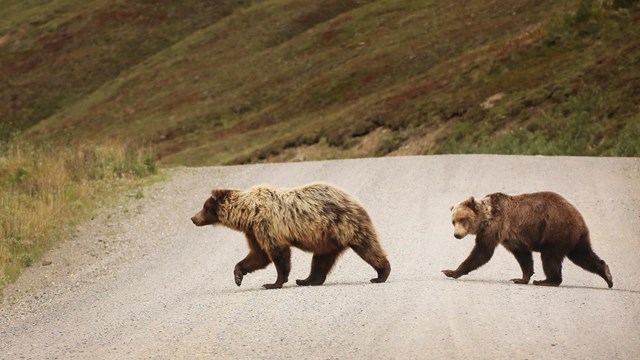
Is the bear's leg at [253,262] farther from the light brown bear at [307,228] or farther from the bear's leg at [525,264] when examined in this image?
the bear's leg at [525,264]

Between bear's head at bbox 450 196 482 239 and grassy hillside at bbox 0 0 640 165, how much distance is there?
1878cm

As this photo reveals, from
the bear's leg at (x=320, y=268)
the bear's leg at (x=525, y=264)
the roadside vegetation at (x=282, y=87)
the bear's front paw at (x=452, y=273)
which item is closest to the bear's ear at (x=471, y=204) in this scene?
the bear's leg at (x=525, y=264)

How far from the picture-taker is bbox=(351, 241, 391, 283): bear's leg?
43.1 ft

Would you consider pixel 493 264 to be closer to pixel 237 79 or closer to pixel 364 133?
pixel 364 133

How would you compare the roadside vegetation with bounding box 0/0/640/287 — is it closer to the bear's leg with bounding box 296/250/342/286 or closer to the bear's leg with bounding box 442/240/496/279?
the bear's leg with bounding box 296/250/342/286

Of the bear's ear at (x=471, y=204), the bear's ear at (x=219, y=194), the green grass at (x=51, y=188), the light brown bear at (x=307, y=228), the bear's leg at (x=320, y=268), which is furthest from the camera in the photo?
the green grass at (x=51, y=188)

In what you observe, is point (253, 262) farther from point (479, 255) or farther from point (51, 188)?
point (51, 188)

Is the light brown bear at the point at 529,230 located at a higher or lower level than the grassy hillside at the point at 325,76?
higher

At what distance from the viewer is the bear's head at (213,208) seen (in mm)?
13938

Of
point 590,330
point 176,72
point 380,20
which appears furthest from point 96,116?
point 590,330

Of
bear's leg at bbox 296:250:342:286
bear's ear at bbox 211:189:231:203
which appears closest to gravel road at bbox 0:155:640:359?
bear's leg at bbox 296:250:342:286

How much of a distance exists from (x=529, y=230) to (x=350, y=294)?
2160 millimetres

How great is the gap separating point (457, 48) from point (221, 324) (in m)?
46.7

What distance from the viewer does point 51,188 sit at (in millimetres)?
22844
